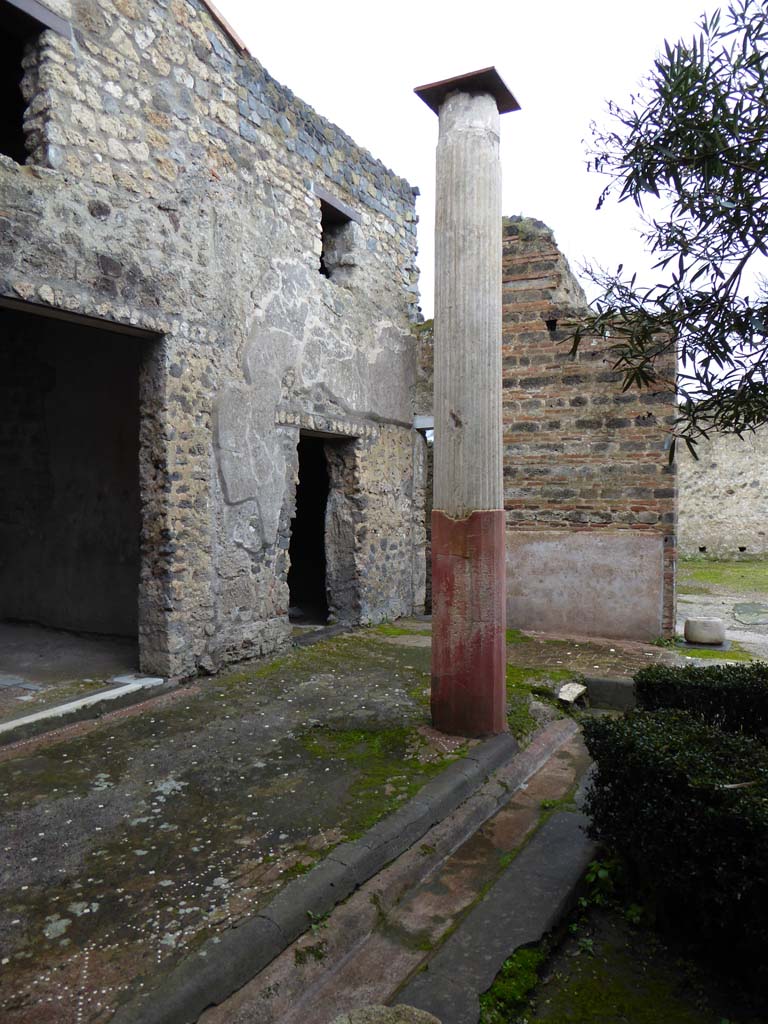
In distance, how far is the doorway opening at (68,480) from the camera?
7043mm

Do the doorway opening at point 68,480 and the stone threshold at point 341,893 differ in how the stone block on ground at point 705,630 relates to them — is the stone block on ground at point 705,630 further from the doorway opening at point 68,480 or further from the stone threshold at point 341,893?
the doorway opening at point 68,480

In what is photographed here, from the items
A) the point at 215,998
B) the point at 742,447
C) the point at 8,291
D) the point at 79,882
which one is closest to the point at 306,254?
the point at 8,291

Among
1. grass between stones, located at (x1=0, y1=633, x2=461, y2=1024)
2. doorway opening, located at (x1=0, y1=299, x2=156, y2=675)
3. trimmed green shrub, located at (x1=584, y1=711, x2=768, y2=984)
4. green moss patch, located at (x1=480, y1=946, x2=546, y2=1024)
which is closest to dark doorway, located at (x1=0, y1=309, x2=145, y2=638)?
doorway opening, located at (x1=0, y1=299, x2=156, y2=675)

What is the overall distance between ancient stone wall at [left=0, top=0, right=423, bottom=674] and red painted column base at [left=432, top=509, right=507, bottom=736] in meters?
2.19

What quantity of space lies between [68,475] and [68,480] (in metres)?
0.05

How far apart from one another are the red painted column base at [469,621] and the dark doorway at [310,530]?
17.7ft

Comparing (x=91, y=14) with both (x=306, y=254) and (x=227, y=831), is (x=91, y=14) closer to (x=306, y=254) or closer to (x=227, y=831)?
(x=306, y=254)

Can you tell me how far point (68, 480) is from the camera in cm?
746

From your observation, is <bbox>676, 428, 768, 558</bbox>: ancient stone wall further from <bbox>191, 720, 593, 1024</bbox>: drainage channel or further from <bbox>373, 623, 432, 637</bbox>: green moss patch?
<bbox>191, 720, 593, 1024</bbox>: drainage channel

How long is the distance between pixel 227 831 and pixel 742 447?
1677 cm

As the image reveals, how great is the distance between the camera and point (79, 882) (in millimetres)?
2969

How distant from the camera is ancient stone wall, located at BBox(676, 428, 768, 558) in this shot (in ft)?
55.7

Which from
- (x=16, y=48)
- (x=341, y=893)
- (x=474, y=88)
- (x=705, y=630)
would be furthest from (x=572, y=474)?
(x=16, y=48)

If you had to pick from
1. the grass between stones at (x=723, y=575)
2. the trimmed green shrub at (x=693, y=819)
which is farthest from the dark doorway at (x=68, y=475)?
the grass between stones at (x=723, y=575)
